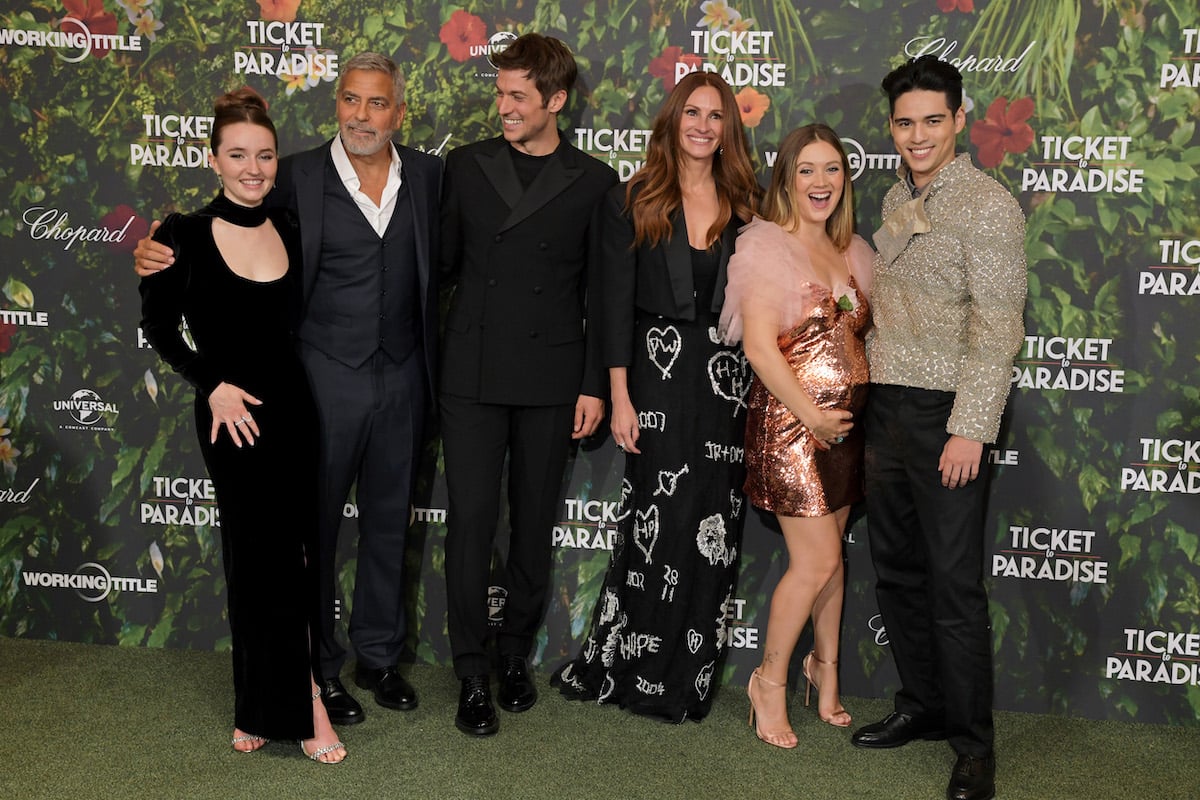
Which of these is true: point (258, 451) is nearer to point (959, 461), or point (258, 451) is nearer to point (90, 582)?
point (90, 582)

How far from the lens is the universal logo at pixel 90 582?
163 inches

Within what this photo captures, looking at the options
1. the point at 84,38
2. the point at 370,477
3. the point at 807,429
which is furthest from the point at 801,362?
the point at 84,38

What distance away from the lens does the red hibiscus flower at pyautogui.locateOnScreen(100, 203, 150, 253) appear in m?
3.94

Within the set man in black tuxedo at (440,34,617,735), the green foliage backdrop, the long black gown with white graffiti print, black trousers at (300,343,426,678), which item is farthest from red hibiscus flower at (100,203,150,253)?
the long black gown with white graffiti print

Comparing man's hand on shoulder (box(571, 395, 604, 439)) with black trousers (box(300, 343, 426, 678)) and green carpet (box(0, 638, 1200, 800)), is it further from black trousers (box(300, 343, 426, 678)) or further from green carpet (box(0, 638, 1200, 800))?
green carpet (box(0, 638, 1200, 800))

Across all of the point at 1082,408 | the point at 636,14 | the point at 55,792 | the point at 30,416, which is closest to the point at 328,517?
the point at 55,792

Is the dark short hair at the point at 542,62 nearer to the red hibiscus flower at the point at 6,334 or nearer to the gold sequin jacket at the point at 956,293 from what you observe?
the gold sequin jacket at the point at 956,293

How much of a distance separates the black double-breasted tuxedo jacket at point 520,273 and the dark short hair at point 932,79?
0.93m

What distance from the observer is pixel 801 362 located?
331 cm

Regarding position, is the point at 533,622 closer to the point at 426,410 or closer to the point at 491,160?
the point at 426,410

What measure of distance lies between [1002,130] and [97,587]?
11.5 feet

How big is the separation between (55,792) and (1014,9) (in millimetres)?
3613

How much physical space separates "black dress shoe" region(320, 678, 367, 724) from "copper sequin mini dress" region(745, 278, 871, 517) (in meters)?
1.41

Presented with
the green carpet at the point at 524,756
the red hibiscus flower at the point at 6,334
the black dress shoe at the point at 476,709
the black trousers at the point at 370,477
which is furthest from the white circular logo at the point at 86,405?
the black dress shoe at the point at 476,709
